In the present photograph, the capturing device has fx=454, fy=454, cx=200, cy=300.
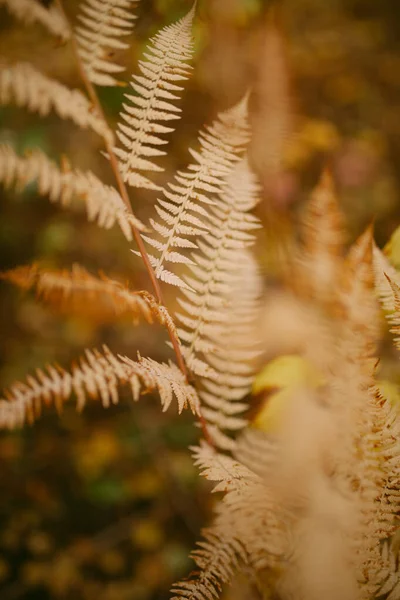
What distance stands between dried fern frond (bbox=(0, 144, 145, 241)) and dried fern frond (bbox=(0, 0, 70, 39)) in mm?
141

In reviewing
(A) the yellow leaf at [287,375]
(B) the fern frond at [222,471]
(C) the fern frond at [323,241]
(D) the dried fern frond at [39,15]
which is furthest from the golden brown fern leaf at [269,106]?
(B) the fern frond at [222,471]

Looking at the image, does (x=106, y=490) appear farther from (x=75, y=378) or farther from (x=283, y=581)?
(x=75, y=378)

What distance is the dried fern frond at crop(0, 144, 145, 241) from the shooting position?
520mm

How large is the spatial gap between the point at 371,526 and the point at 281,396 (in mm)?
275

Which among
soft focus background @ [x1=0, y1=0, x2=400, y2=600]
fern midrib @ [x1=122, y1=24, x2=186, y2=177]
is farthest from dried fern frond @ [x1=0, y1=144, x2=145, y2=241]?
soft focus background @ [x1=0, y1=0, x2=400, y2=600]

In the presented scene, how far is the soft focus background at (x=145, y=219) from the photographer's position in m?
1.66

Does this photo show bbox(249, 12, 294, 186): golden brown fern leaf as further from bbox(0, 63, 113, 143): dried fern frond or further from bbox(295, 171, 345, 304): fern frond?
bbox(0, 63, 113, 143): dried fern frond

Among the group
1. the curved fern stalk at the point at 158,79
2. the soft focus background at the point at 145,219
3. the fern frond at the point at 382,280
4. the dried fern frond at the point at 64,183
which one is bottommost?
the soft focus background at the point at 145,219

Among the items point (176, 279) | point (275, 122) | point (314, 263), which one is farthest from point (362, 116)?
point (176, 279)

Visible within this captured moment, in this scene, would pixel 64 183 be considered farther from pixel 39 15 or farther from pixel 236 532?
pixel 236 532

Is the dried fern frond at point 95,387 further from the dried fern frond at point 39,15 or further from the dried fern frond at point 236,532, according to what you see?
the dried fern frond at point 39,15

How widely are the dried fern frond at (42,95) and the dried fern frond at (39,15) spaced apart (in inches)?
2.0

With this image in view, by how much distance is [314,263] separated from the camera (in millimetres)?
958

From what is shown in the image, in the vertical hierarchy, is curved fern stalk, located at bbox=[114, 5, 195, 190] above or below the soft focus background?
above
